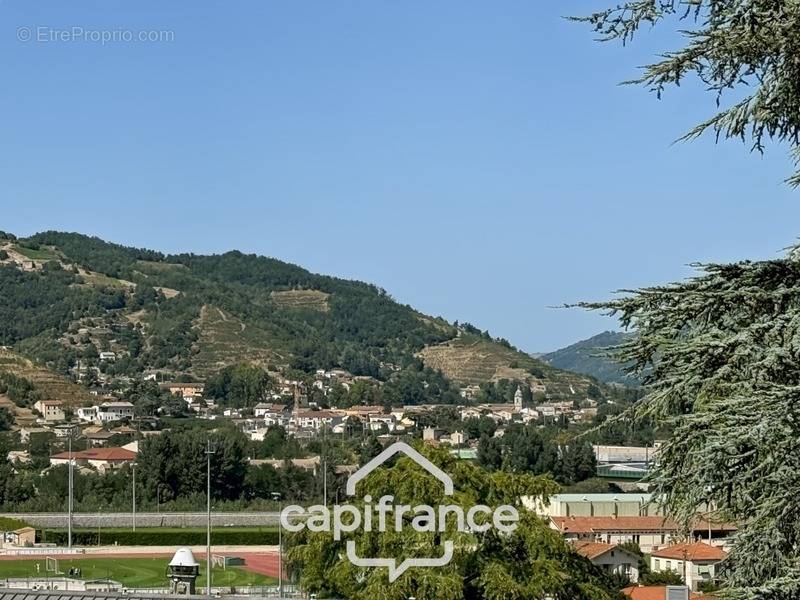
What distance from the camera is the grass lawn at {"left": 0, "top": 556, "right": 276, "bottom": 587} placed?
34.7 m

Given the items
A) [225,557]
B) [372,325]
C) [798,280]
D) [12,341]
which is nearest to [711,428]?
[798,280]

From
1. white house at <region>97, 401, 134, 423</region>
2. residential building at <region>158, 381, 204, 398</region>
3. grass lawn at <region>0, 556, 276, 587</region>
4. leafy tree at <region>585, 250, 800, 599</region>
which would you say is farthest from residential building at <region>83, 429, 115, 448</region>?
leafy tree at <region>585, 250, 800, 599</region>

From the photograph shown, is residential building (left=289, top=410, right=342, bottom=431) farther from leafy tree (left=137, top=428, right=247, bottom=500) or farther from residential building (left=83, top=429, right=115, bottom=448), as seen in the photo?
leafy tree (left=137, top=428, right=247, bottom=500)

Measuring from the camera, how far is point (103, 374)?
457 feet

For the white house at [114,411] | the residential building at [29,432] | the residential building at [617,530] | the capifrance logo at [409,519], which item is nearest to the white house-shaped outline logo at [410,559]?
the capifrance logo at [409,519]

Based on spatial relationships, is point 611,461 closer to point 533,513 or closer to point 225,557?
point 225,557

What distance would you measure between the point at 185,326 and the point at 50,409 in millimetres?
48804

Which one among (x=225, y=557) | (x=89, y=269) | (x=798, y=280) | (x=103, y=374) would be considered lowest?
(x=225, y=557)

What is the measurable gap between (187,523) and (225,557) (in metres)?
16.0

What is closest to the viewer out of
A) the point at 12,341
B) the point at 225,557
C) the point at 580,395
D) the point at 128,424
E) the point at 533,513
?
the point at 533,513

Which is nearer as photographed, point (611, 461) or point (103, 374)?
point (611, 461)

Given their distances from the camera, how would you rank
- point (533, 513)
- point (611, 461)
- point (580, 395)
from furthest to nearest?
point (580, 395) → point (611, 461) → point (533, 513)

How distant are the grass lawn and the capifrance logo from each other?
716 inches

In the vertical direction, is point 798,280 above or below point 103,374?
below
